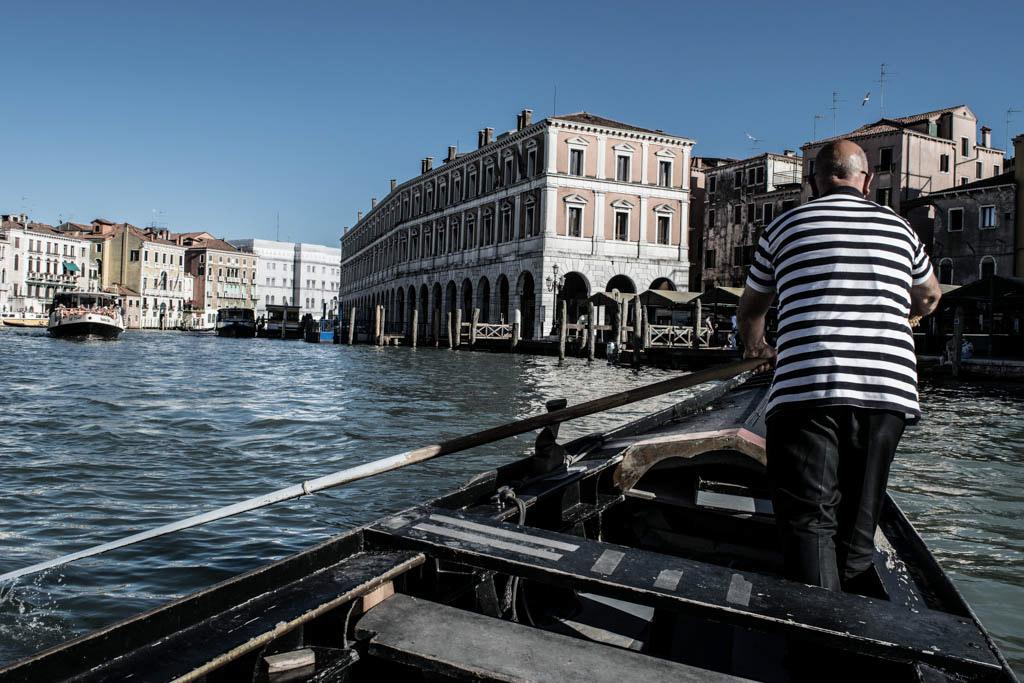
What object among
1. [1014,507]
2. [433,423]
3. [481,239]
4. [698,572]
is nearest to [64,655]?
[698,572]

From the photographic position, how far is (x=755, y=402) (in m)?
4.90

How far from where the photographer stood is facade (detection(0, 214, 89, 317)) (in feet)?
204

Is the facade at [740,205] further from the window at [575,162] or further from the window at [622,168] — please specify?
the window at [575,162]

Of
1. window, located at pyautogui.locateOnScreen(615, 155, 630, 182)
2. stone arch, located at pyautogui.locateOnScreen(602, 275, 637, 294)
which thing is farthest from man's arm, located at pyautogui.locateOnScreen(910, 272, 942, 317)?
window, located at pyautogui.locateOnScreen(615, 155, 630, 182)

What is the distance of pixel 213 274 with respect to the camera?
Result: 79188 millimetres

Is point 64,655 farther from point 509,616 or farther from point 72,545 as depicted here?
point 72,545

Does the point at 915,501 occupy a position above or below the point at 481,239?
below

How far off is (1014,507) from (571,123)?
27.8m

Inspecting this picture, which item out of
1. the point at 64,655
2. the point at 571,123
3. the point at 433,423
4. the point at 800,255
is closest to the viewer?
the point at 64,655

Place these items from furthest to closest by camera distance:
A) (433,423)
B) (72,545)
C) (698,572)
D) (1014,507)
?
(433,423) < (1014,507) < (72,545) < (698,572)

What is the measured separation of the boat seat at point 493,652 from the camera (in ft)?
5.11

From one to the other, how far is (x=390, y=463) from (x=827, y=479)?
53.9 inches

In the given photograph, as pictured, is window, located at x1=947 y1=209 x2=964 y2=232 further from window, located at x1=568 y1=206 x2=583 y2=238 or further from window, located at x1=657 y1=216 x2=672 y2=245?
window, located at x1=568 y1=206 x2=583 y2=238

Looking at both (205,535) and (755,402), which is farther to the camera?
(755,402)
